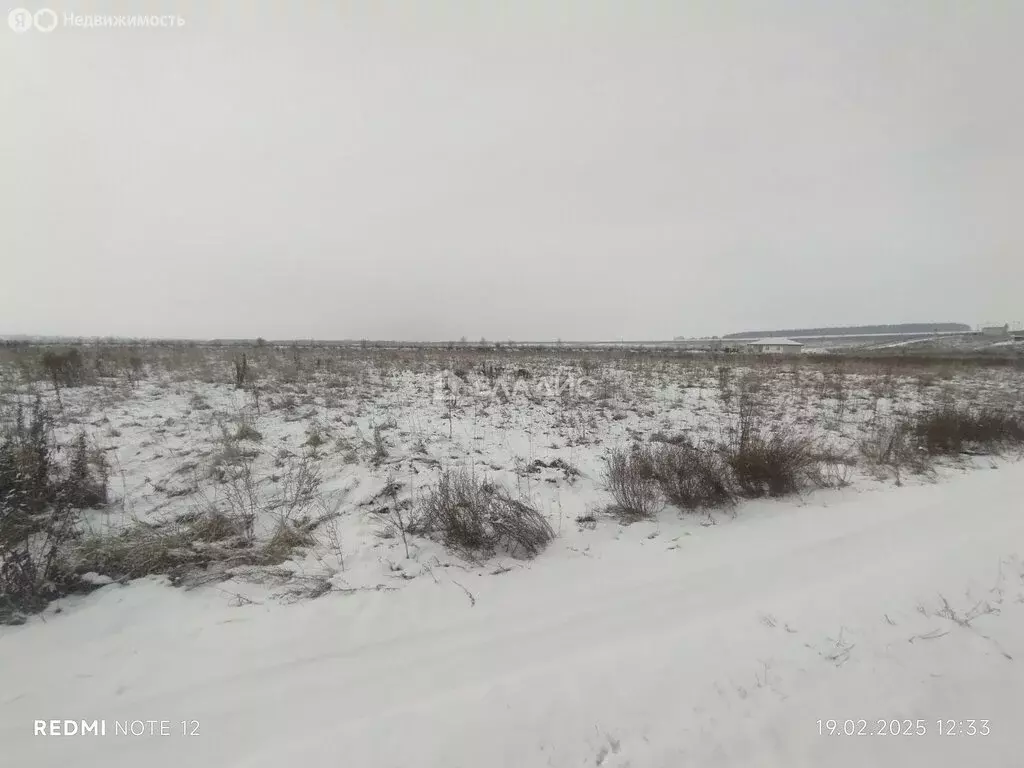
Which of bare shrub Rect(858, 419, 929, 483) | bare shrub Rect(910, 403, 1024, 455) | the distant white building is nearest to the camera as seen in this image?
bare shrub Rect(858, 419, 929, 483)

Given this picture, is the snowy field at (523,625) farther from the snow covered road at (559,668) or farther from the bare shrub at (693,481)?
the bare shrub at (693,481)

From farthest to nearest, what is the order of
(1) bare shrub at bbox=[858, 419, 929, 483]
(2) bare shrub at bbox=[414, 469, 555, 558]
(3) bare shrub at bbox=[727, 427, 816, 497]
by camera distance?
1. (1) bare shrub at bbox=[858, 419, 929, 483]
2. (3) bare shrub at bbox=[727, 427, 816, 497]
3. (2) bare shrub at bbox=[414, 469, 555, 558]

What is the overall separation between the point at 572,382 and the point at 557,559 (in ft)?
37.9

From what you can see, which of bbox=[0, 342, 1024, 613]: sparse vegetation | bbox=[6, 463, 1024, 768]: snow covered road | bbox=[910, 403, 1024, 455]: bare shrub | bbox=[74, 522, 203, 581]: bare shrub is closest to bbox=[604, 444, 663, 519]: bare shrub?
bbox=[0, 342, 1024, 613]: sparse vegetation

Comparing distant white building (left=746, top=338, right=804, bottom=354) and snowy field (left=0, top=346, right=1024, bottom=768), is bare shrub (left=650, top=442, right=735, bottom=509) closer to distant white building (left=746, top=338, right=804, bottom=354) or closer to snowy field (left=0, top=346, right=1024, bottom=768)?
snowy field (left=0, top=346, right=1024, bottom=768)

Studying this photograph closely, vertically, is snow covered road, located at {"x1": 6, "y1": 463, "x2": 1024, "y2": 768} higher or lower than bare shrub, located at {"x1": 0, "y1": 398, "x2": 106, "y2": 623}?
lower

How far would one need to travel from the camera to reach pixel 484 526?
13.5 ft

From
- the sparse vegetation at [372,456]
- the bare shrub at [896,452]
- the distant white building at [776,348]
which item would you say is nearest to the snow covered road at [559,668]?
the sparse vegetation at [372,456]

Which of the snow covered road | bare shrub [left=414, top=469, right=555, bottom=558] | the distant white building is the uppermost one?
the distant white building

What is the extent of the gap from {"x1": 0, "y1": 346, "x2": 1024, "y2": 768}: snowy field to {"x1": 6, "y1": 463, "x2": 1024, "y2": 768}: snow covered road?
0.01 metres

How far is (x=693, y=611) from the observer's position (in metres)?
3.01

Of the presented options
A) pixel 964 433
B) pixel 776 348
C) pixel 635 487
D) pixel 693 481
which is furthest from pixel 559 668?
pixel 776 348

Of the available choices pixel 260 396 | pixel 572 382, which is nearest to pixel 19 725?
pixel 260 396

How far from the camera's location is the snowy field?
207 cm
